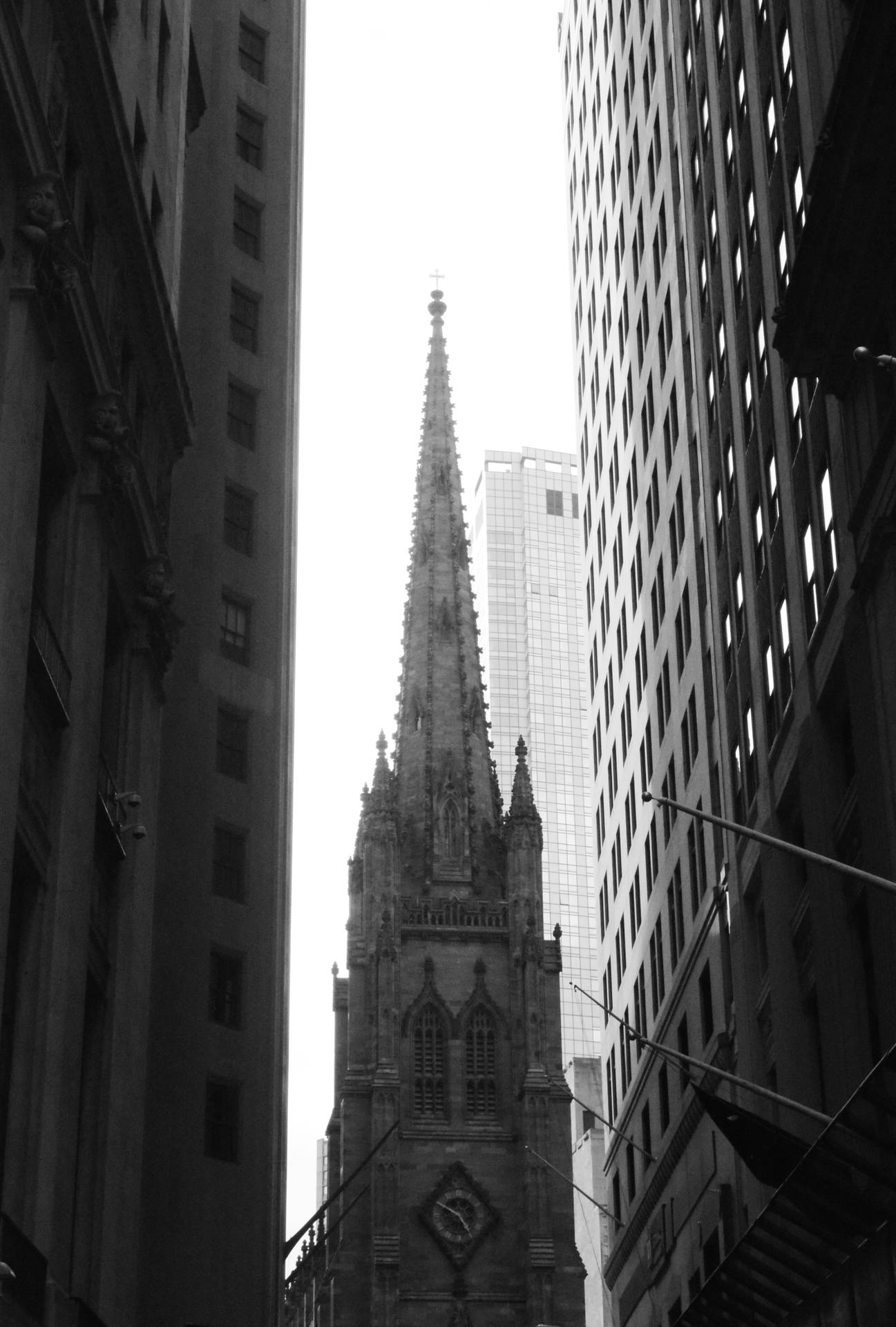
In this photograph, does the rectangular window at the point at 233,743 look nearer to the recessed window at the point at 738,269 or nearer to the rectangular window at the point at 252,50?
the recessed window at the point at 738,269

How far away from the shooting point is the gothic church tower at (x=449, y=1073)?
338ft

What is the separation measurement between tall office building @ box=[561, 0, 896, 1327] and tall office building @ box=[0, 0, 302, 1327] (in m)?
8.94

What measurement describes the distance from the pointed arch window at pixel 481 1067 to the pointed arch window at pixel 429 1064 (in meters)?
1.34

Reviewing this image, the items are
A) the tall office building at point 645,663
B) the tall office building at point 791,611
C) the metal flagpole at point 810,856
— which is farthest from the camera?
the tall office building at point 645,663

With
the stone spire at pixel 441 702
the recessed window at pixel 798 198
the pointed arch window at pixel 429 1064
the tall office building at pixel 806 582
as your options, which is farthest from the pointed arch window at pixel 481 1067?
the recessed window at pixel 798 198

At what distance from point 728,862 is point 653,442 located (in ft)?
60.7

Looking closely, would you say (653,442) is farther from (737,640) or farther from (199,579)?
(199,579)

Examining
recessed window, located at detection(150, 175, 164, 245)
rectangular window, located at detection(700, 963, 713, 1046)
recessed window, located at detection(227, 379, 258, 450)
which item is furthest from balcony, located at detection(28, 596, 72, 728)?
rectangular window, located at detection(700, 963, 713, 1046)

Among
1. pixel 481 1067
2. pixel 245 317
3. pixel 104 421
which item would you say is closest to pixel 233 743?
pixel 245 317

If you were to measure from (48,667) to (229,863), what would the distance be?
1730 centimetres

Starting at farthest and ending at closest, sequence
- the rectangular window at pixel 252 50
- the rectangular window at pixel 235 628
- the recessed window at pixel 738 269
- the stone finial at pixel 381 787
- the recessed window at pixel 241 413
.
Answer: the stone finial at pixel 381 787
the rectangular window at pixel 252 50
the recessed window at pixel 241 413
the recessed window at pixel 738 269
the rectangular window at pixel 235 628

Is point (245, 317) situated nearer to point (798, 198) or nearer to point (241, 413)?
point (241, 413)

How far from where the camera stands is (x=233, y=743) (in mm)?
44094

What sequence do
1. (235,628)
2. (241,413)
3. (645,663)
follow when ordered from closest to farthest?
(235,628)
(241,413)
(645,663)
